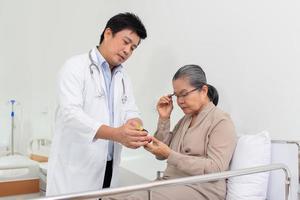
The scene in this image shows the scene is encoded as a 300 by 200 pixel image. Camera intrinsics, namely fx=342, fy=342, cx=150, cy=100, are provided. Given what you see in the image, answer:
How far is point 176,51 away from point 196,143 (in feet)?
3.23

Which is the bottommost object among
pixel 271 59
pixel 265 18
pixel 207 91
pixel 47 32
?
pixel 207 91

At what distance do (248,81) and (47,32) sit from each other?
2.44 meters

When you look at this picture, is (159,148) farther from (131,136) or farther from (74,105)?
(74,105)

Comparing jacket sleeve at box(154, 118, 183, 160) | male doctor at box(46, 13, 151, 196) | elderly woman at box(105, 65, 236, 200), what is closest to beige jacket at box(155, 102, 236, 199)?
elderly woman at box(105, 65, 236, 200)

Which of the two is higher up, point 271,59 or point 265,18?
point 265,18

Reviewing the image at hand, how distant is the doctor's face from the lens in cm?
171

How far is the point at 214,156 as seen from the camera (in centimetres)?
151

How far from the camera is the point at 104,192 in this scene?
96 cm

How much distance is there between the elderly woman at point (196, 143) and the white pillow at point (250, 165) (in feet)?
0.21

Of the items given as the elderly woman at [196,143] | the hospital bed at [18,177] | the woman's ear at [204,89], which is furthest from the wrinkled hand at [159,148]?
the hospital bed at [18,177]

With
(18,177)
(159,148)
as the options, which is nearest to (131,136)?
(159,148)

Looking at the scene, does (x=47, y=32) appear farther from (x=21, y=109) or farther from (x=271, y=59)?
(x=271, y=59)

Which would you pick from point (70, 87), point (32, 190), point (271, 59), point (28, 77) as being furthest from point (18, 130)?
point (271, 59)

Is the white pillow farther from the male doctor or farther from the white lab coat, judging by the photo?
the white lab coat
